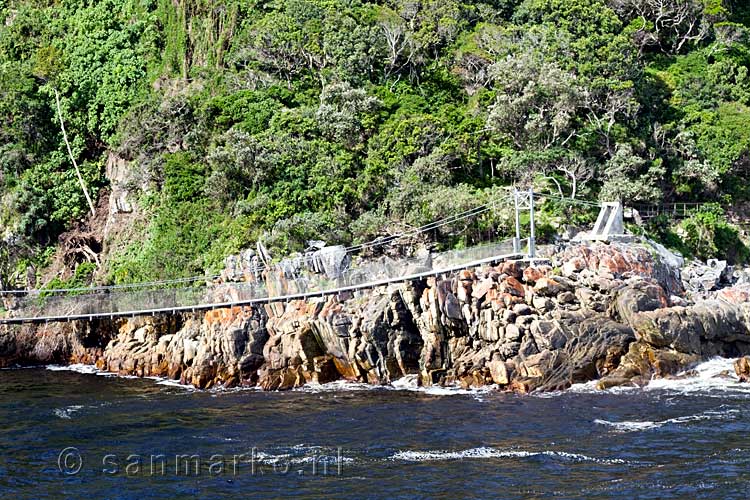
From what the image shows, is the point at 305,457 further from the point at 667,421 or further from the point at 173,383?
the point at 173,383

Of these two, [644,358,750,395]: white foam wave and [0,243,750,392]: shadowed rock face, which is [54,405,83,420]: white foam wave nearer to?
[0,243,750,392]: shadowed rock face

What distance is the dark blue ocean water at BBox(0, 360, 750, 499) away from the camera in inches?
985

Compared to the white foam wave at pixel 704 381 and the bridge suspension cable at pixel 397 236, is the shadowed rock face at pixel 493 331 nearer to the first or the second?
the white foam wave at pixel 704 381

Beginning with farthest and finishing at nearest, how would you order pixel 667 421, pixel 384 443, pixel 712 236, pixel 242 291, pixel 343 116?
1. pixel 343 116
2. pixel 712 236
3. pixel 242 291
4. pixel 667 421
5. pixel 384 443

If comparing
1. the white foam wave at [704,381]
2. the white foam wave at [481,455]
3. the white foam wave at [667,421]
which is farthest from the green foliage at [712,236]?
the white foam wave at [481,455]

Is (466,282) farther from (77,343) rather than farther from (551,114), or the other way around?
(77,343)

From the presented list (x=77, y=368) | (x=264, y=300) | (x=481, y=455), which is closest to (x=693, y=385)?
(x=481, y=455)

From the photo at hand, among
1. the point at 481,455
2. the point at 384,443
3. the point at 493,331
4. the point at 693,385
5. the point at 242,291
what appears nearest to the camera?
the point at 481,455

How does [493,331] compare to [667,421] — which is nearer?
[667,421]

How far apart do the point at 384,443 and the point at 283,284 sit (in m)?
14.1

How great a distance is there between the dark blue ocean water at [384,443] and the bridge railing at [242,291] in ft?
15.6

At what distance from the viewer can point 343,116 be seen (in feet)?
171

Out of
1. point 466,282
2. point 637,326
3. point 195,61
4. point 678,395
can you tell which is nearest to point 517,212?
point 466,282

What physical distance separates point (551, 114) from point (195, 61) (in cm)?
2333
